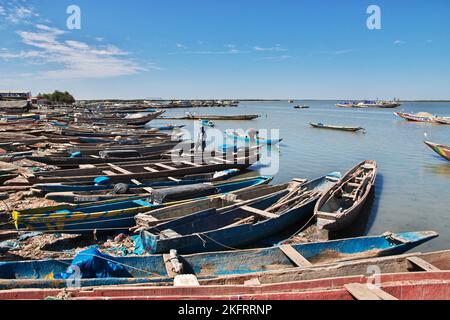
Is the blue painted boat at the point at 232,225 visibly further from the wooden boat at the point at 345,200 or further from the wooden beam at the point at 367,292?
the wooden beam at the point at 367,292

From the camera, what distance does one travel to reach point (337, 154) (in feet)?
89.7

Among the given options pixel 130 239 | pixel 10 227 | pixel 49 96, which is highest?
pixel 49 96

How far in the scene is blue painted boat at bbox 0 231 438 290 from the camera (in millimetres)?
5548

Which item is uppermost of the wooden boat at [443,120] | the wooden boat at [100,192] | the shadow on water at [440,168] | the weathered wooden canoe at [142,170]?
the wooden boat at [443,120]

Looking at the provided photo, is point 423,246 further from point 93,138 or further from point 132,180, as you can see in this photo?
point 93,138

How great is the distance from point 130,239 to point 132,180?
4.63m

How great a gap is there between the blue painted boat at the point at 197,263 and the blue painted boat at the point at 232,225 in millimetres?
823

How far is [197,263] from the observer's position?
6.96 metres

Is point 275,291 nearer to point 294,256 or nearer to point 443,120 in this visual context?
point 294,256

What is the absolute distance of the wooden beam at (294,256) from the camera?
23.1 ft

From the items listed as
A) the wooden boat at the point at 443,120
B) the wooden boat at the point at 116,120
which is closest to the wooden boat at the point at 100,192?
the wooden boat at the point at 116,120

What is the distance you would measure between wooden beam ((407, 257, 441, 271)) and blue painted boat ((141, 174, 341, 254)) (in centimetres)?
380

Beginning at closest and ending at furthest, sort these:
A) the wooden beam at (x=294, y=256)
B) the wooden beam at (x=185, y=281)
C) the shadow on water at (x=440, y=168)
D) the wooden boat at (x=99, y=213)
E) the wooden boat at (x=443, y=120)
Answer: the wooden beam at (x=185, y=281) → the wooden beam at (x=294, y=256) → the wooden boat at (x=99, y=213) → the shadow on water at (x=440, y=168) → the wooden boat at (x=443, y=120)
